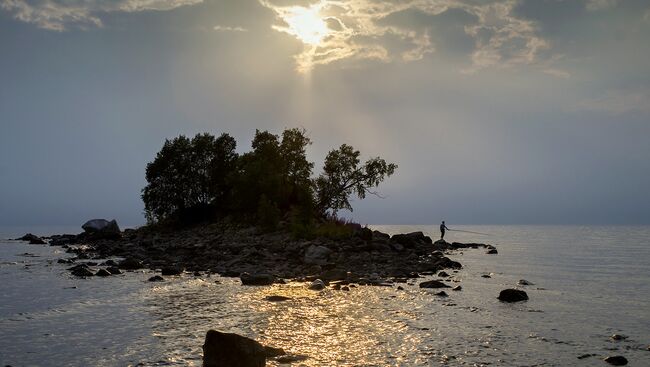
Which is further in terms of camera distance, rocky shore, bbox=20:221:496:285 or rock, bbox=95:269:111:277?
rock, bbox=95:269:111:277

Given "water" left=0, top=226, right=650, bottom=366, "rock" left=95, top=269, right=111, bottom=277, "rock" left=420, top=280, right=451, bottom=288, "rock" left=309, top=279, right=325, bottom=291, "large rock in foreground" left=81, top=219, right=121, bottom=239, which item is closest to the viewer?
"water" left=0, top=226, right=650, bottom=366

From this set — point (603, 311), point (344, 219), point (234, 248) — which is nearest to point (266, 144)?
point (344, 219)

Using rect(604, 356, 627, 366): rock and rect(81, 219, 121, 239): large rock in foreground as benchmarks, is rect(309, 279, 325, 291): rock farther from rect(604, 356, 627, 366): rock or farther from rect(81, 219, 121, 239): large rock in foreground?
rect(81, 219, 121, 239): large rock in foreground

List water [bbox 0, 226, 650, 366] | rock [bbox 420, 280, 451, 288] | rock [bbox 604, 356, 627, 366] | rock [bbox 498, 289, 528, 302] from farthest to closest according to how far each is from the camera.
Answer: rock [bbox 420, 280, 451, 288] → rock [bbox 498, 289, 528, 302] → water [bbox 0, 226, 650, 366] → rock [bbox 604, 356, 627, 366]

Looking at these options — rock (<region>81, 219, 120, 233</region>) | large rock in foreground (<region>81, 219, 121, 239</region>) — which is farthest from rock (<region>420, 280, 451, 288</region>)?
rock (<region>81, 219, 120, 233</region>)

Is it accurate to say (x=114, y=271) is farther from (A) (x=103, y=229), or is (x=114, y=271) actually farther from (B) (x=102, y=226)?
(B) (x=102, y=226)

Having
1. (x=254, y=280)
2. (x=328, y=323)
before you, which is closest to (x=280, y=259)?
(x=254, y=280)

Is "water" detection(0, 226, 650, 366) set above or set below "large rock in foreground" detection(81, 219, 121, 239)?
below

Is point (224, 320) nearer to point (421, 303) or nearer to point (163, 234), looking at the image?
point (421, 303)

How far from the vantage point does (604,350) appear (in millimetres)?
13805

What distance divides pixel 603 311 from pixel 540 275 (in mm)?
13977

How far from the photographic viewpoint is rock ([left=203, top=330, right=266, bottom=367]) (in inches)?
441

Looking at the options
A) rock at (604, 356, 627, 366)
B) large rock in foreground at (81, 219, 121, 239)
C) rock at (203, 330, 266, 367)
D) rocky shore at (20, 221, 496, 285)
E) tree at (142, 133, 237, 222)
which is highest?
tree at (142, 133, 237, 222)

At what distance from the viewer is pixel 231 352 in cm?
1124
